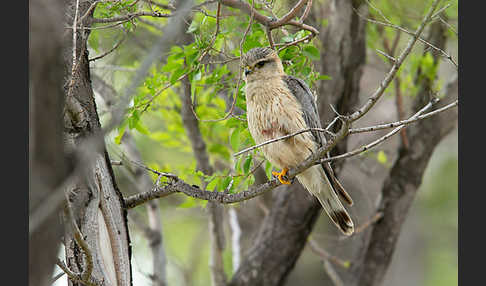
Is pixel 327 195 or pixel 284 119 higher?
pixel 284 119

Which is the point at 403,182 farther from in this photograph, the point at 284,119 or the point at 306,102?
the point at 284,119

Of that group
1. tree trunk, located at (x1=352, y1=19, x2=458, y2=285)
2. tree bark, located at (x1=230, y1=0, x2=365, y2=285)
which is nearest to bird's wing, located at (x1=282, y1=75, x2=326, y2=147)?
tree bark, located at (x1=230, y1=0, x2=365, y2=285)

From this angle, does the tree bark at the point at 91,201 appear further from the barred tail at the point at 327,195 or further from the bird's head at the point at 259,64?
the barred tail at the point at 327,195

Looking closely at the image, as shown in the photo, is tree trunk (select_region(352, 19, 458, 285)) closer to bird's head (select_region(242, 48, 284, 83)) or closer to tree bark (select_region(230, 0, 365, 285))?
tree bark (select_region(230, 0, 365, 285))

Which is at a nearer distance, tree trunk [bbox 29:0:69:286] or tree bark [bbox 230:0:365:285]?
tree trunk [bbox 29:0:69:286]

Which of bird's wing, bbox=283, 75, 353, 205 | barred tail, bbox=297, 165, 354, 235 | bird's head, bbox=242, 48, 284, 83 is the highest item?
bird's head, bbox=242, 48, 284, 83

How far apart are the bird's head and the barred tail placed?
80cm

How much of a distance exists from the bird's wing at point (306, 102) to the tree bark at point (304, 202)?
1697mm

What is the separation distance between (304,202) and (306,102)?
2032mm

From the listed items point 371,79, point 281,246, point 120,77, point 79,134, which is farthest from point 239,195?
point 371,79

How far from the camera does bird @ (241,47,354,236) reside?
3877 mm

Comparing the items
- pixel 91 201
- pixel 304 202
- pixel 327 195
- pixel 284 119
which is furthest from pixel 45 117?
pixel 304 202

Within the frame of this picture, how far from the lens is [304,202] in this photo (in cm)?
579

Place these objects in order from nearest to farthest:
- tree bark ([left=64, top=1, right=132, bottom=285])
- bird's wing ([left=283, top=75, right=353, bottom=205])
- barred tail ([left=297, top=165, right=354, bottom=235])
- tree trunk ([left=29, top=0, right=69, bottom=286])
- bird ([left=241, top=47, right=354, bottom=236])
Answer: tree trunk ([left=29, top=0, right=69, bottom=286])
tree bark ([left=64, top=1, right=132, bottom=285])
bird ([left=241, top=47, right=354, bottom=236])
bird's wing ([left=283, top=75, right=353, bottom=205])
barred tail ([left=297, top=165, right=354, bottom=235])
